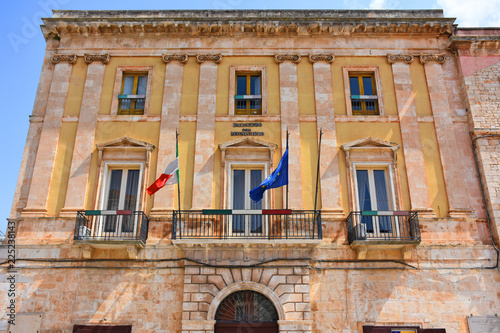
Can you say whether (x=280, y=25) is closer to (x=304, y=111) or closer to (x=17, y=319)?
(x=304, y=111)

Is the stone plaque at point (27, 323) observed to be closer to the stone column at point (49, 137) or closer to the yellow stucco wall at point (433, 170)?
the stone column at point (49, 137)

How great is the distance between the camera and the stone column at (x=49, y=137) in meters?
13.1

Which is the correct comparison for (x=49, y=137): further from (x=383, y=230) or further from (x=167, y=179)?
(x=383, y=230)

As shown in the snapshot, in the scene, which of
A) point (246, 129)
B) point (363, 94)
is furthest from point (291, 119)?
point (363, 94)

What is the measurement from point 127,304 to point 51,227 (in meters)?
3.23

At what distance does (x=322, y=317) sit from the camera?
465 inches

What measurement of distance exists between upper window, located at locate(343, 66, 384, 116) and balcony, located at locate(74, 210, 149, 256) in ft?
24.5

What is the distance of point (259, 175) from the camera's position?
13.7m

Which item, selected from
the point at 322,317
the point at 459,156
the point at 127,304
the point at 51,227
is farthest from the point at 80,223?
the point at 459,156

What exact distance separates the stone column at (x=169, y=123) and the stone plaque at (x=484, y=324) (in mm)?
8828

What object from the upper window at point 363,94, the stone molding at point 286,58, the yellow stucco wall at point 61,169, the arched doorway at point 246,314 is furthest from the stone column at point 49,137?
the upper window at point 363,94

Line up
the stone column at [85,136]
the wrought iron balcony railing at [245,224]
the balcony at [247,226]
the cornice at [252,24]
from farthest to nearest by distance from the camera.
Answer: the cornice at [252,24], the stone column at [85,136], the wrought iron balcony railing at [245,224], the balcony at [247,226]

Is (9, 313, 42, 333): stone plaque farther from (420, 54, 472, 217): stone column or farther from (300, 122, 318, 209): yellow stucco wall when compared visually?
(420, 54, 472, 217): stone column

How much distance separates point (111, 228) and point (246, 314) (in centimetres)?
469
